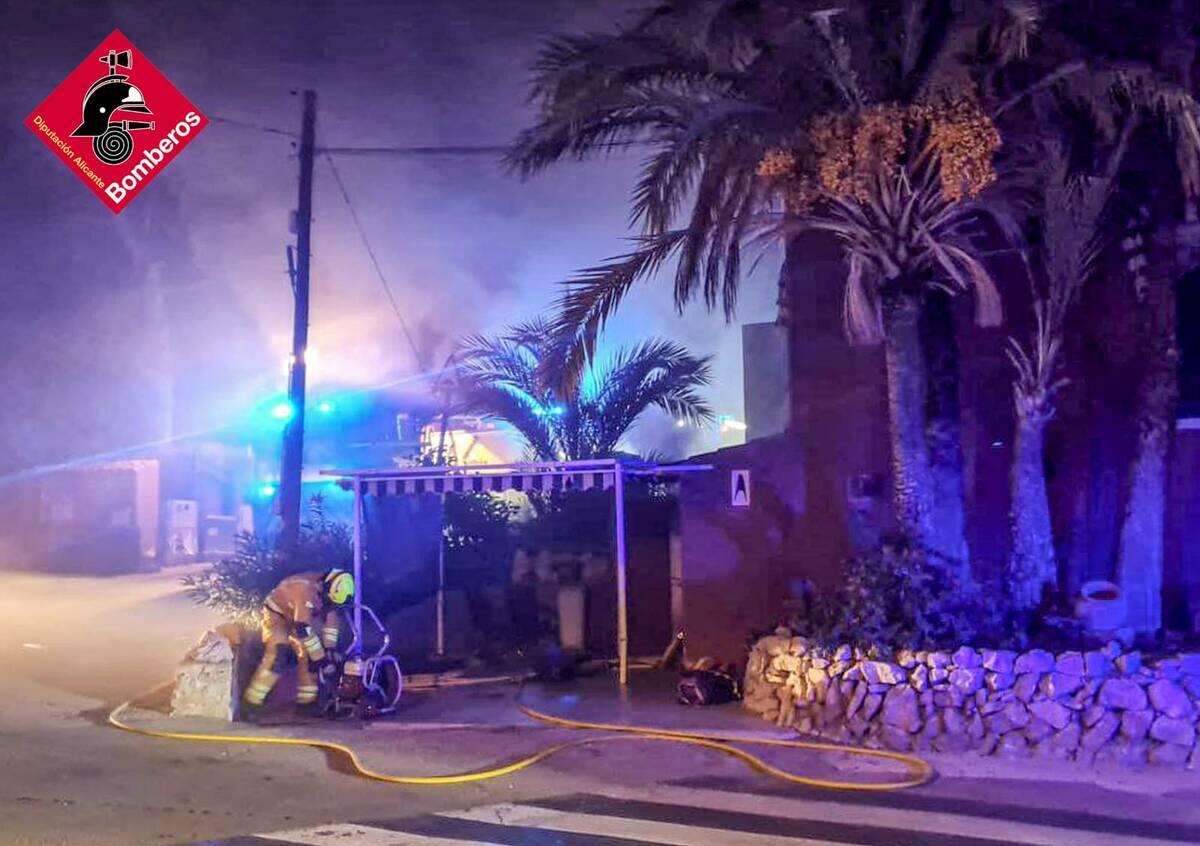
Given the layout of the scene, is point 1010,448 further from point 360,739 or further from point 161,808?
point 161,808

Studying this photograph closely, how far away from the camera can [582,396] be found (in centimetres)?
1705

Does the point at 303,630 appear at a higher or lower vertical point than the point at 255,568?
lower

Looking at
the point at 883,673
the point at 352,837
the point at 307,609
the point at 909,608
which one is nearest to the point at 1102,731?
the point at 883,673

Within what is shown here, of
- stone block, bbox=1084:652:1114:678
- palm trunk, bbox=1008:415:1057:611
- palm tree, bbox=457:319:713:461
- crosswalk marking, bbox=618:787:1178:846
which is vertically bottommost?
crosswalk marking, bbox=618:787:1178:846

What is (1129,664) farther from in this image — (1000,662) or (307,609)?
(307,609)

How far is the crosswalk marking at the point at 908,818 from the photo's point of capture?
629 centimetres

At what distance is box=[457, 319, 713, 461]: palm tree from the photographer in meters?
17.2

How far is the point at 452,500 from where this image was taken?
52.4 feet

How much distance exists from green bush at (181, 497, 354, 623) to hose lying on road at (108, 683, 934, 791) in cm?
317

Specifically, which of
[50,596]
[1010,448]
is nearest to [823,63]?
[1010,448]

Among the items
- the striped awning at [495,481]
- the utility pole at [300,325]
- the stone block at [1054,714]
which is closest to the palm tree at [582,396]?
the utility pole at [300,325]

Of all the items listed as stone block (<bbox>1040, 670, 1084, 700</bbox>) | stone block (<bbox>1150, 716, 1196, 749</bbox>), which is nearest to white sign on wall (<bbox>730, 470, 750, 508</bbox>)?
stone block (<bbox>1040, 670, 1084, 700</bbox>)

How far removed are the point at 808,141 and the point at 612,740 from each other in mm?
5403

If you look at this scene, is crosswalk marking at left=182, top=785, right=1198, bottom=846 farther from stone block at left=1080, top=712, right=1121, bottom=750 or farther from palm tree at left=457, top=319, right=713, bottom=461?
palm tree at left=457, top=319, right=713, bottom=461
